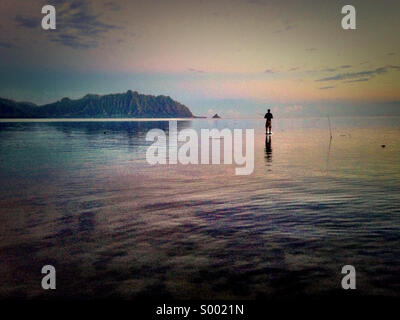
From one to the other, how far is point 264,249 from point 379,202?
5.61 meters

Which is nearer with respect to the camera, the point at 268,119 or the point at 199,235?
the point at 199,235

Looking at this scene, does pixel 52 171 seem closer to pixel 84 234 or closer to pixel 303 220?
pixel 84 234

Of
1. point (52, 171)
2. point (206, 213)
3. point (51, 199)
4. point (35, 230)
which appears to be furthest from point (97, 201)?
point (52, 171)

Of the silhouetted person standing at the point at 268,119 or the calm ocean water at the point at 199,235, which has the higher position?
the silhouetted person standing at the point at 268,119

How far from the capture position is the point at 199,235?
7.21 meters

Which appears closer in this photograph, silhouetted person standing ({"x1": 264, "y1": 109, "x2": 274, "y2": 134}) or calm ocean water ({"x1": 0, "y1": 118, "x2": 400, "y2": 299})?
calm ocean water ({"x1": 0, "y1": 118, "x2": 400, "y2": 299})

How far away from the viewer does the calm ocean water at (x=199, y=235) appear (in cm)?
510

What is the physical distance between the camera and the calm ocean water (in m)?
5.10

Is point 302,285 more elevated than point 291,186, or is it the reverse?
point 291,186

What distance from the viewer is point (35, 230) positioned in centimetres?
759

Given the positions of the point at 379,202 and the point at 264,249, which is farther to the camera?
the point at 379,202

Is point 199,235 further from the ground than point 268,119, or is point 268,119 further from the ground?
point 268,119

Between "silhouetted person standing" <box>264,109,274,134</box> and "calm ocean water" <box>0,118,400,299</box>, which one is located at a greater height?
"silhouetted person standing" <box>264,109,274,134</box>

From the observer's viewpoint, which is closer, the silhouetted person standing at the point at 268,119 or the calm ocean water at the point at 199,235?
the calm ocean water at the point at 199,235
